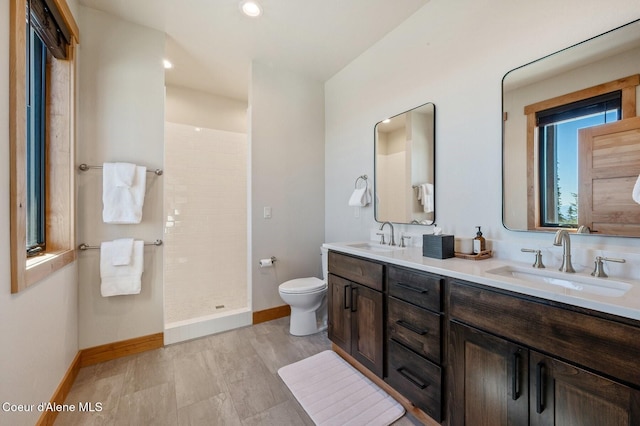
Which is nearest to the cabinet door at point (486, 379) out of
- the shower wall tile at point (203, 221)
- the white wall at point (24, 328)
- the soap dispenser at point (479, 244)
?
the soap dispenser at point (479, 244)

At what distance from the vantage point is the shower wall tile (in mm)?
3182

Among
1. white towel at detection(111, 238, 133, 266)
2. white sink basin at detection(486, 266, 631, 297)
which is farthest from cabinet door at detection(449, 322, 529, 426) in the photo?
white towel at detection(111, 238, 133, 266)

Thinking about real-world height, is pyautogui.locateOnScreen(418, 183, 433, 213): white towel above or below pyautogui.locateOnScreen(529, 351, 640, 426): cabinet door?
above

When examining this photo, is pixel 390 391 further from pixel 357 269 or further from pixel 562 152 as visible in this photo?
pixel 562 152

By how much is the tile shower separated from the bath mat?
1.35 m

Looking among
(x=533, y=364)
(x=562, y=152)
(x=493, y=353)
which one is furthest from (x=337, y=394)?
(x=562, y=152)

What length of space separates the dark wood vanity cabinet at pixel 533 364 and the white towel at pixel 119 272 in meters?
2.19

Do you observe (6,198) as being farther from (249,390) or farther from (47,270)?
(249,390)

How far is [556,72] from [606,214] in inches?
29.2

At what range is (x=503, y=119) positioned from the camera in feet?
5.15

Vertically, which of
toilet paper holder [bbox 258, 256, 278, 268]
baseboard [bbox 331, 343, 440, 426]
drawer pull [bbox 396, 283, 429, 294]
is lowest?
baseboard [bbox 331, 343, 440, 426]

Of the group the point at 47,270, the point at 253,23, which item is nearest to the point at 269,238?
the point at 47,270

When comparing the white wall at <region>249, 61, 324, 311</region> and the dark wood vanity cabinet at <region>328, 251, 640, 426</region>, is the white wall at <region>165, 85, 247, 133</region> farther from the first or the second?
the dark wood vanity cabinet at <region>328, 251, 640, 426</region>

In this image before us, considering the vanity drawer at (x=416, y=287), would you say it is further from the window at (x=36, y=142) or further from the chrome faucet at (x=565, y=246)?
the window at (x=36, y=142)
